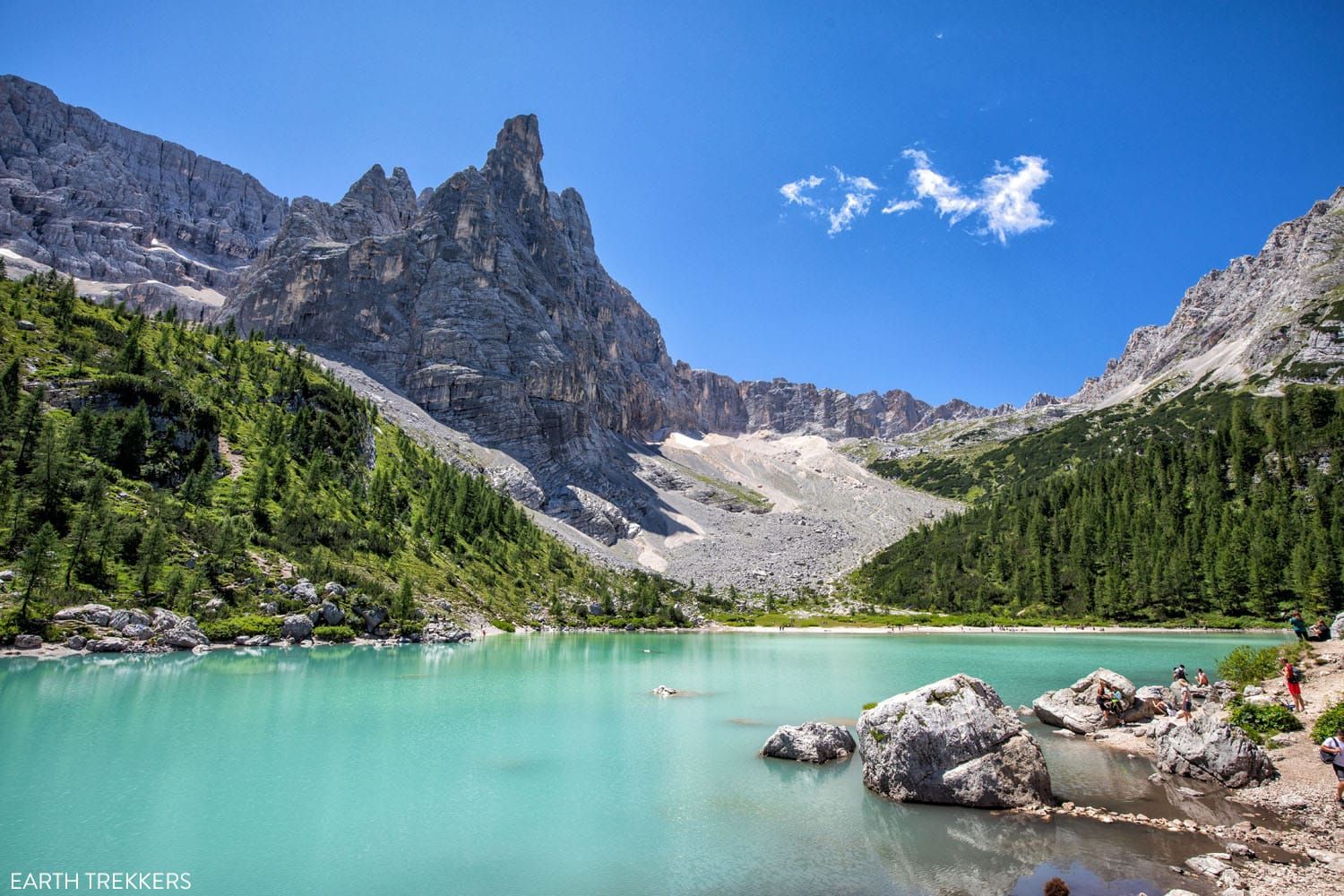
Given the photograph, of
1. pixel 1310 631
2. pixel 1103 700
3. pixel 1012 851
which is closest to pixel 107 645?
pixel 1012 851

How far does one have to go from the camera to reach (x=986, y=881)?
11.8 m

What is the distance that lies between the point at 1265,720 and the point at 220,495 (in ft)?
235

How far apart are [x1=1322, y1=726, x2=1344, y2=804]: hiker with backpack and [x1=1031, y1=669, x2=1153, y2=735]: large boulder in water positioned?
27.1ft

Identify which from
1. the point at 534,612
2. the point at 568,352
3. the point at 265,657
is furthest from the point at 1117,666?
the point at 568,352

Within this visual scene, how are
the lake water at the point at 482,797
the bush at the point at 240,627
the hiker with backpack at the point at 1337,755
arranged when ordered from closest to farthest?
the lake water at the point at 482,797
the hiker with backpack at the point at 1337,755
the bush at the point at 240,627

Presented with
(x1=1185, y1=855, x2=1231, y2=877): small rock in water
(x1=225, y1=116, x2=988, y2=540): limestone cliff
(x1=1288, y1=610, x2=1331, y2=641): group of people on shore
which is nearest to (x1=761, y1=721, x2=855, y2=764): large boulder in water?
(x1=1185, y1=855, x2=1231, y2=877): small rock in water

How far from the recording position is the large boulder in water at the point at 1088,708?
81.0 feet

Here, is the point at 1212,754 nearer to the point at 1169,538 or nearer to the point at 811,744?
the point at 811,744

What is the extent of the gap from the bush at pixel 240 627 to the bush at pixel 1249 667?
56.6 meters

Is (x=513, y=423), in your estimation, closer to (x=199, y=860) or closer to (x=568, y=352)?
(x=568, y=352)

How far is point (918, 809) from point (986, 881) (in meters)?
4.28

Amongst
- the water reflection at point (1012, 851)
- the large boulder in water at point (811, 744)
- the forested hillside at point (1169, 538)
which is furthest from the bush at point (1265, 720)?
the forested hillside at point (1169, 538)

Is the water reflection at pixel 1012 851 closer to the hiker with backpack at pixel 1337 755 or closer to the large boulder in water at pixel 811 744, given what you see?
the hiker with backpack at pixel 1337 755

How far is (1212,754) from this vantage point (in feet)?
57.5
